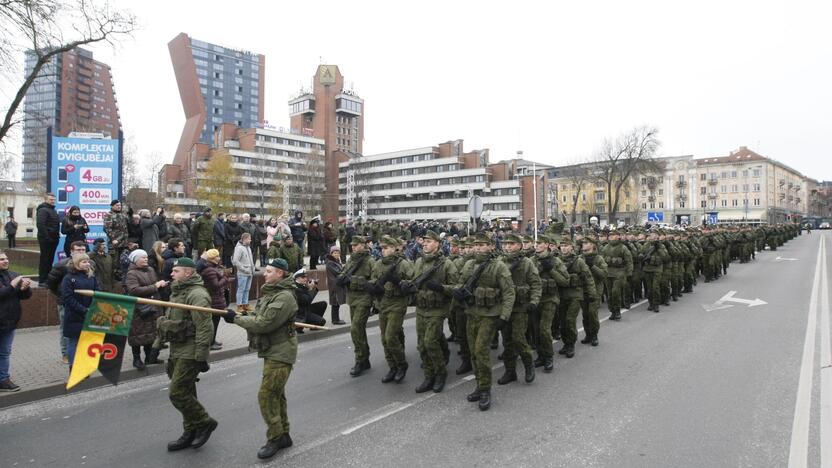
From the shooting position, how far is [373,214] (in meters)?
109

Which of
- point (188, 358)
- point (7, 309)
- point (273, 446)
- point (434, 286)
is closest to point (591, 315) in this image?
point (434, 286)

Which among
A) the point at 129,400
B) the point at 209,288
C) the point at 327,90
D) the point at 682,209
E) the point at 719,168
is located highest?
the point at 327,90

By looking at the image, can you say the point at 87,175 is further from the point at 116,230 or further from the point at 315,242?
the point at 315,242

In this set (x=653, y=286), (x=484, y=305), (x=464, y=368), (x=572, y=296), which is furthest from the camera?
(x=653, y=286)

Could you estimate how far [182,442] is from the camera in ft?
16.1

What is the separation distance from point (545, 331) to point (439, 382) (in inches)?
80.1

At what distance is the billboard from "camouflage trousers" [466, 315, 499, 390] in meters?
11.2

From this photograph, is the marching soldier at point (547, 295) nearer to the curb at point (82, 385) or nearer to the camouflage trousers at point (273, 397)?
the camouflage trousers at point (273, 397)

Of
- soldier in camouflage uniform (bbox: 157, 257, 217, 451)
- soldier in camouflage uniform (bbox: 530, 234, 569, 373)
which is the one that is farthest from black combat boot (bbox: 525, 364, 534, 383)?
soldier in camouflage uniform (bbox: 157, 257, 217, 451)

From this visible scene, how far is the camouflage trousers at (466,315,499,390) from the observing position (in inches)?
235

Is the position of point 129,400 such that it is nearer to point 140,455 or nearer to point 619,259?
point 140,455

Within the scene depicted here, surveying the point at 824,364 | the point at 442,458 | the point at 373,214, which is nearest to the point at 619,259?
the point at 824,364

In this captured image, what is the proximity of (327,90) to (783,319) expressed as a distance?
4545 inches

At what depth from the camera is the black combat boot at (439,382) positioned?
659 centimetres
